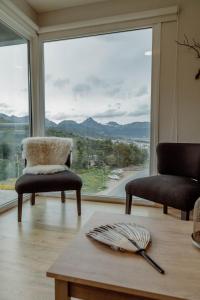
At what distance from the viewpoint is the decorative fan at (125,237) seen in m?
0.98

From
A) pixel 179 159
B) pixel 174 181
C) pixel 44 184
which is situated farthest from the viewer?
pixel 179 159

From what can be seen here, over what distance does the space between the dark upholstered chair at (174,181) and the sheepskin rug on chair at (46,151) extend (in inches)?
35.4

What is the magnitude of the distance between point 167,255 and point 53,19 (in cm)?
286

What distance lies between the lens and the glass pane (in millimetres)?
2566

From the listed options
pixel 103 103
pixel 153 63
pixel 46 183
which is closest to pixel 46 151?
pixel 46 183

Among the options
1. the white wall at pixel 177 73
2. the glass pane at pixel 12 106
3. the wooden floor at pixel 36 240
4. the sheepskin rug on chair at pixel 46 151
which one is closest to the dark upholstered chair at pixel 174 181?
the white wall at pixel 177 73

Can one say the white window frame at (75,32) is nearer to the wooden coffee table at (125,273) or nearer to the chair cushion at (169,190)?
the chair cushion at (169,190)

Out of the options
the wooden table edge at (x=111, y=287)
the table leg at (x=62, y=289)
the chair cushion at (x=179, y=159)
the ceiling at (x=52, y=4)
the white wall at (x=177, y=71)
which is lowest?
the table leg at (x=62, y=289)

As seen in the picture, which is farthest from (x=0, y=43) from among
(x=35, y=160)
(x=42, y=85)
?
(x=35, y=160)

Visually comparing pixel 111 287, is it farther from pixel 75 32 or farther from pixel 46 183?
pixel 75 32

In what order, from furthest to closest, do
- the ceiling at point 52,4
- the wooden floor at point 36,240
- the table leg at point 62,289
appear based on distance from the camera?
the ceiling at point 52,4, the wooden floor at point 36,240, the table leg at point 62,289

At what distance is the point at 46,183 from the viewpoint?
7.29 ft

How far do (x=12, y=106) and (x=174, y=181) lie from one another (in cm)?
194

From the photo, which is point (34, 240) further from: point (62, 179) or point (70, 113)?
point (70, 113)
